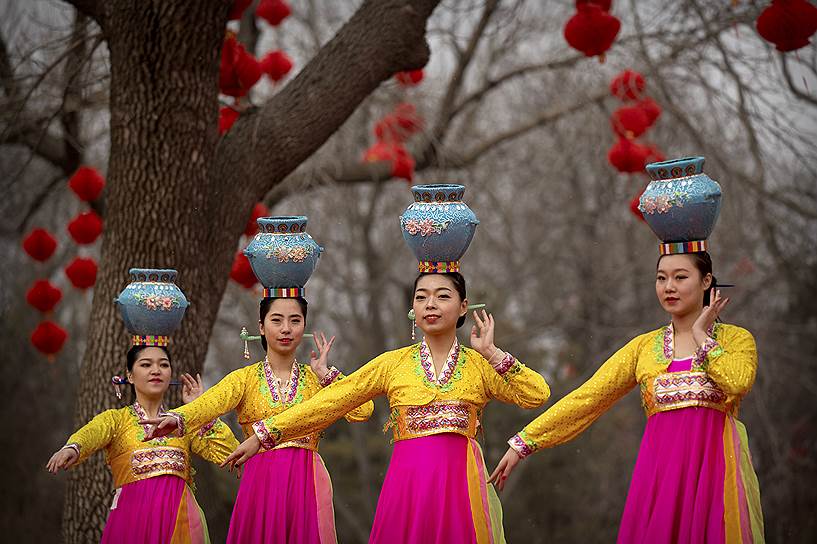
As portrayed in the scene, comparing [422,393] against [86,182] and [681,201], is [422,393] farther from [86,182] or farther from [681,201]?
[86,182]

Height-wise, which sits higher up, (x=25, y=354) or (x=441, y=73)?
(x=441, y=73)

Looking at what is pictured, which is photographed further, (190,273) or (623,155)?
(623,155)

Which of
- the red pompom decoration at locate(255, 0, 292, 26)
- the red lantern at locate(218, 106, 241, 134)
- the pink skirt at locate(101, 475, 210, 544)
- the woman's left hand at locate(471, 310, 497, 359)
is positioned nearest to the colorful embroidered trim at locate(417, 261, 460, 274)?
the woman's left hand at locate(471, 310, 497, 359)

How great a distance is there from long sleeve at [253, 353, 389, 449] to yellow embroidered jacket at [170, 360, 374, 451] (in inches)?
8.3

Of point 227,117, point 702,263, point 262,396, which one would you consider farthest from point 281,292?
point 227,117

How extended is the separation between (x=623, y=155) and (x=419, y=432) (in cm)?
317

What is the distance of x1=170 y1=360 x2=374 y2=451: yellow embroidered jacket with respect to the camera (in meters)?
5.14

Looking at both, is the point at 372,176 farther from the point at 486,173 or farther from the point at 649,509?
the point at 649,509

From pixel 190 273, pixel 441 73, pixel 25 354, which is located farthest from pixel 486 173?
pixel 190 273

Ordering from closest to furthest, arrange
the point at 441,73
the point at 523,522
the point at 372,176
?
the point at 372,176 → the point at 441,73 → the point at 523,522

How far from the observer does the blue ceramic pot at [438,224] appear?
4.72 meters

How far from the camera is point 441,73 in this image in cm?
1212

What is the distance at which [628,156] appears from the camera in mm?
7293

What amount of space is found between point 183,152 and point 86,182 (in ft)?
4.99
